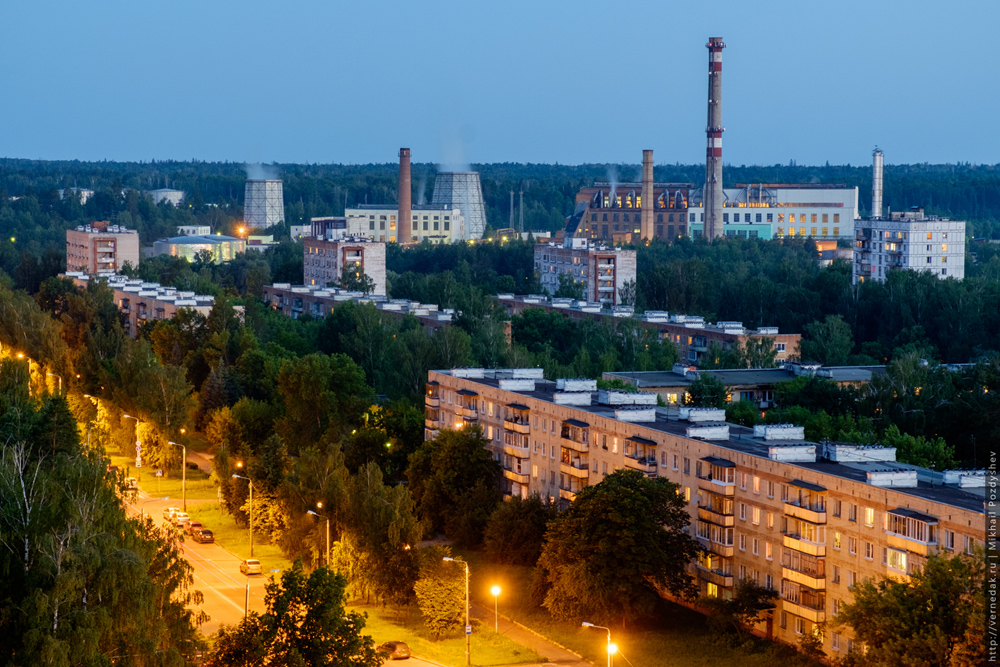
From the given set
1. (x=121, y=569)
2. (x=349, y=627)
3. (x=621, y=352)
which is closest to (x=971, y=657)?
(x=349, y=627)

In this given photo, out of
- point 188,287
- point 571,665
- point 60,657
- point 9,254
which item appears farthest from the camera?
point 9,254

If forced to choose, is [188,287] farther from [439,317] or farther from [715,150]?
[715,150]

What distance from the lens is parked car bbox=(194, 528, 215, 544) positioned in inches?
1469

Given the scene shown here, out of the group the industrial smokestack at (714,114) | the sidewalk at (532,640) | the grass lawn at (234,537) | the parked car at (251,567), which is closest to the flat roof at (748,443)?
the sidewalk at (532,640)

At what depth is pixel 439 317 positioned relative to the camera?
68.1 m

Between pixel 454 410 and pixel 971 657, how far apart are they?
830 inches

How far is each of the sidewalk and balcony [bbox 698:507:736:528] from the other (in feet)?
13.6

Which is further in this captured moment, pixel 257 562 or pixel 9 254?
pixel 9 254

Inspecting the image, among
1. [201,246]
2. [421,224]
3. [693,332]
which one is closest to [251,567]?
[693,332]

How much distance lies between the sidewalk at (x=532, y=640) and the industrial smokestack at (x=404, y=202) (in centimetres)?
9660

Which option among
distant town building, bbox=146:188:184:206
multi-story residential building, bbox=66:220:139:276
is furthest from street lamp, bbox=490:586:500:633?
distant town building, bbox=146:188:184:206

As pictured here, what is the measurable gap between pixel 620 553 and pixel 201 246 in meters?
95.1

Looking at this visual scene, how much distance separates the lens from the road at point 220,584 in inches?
1187

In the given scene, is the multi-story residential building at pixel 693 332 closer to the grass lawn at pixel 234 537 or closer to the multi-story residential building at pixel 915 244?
the multi-story residential building at pixel 915 244
